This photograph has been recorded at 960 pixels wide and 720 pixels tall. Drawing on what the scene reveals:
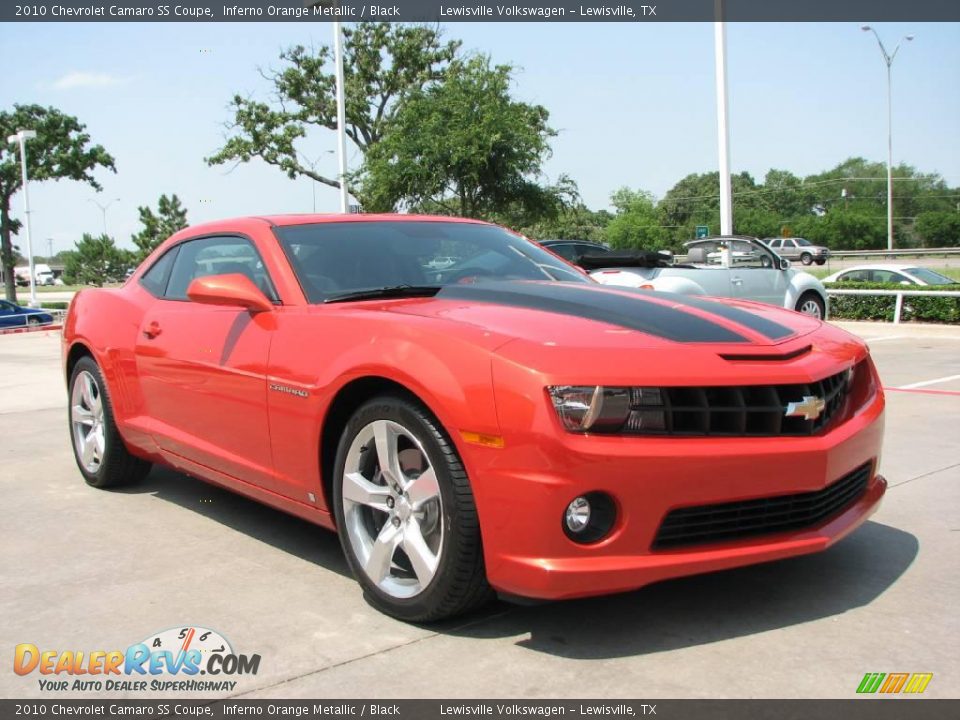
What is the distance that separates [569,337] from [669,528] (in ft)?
2.17

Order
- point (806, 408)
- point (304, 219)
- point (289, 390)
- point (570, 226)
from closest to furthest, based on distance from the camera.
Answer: point (806, 408) → point (289, 390) → point (304, 219) → point (570, 226)

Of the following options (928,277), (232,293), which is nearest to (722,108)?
(928,277)

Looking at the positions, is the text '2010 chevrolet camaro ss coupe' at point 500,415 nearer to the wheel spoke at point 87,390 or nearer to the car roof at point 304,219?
the car roof at point 304,219

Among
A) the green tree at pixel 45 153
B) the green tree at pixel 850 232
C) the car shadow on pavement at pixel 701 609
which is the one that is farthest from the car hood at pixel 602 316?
the green tree at pixel 850 232

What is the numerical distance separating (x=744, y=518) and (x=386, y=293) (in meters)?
1.64

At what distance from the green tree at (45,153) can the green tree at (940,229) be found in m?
53.3

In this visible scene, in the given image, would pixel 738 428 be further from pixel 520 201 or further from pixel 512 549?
pixel 520 201

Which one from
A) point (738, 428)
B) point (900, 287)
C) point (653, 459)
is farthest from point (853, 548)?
point (900, 287)

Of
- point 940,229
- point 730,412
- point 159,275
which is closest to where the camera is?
point 730,412

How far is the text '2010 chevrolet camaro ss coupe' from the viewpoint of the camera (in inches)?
110

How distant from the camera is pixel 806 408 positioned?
3.06 meters

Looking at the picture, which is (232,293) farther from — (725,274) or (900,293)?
(900,293)

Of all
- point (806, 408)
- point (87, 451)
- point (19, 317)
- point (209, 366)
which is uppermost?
point (209, 366)

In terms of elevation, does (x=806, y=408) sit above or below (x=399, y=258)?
below
